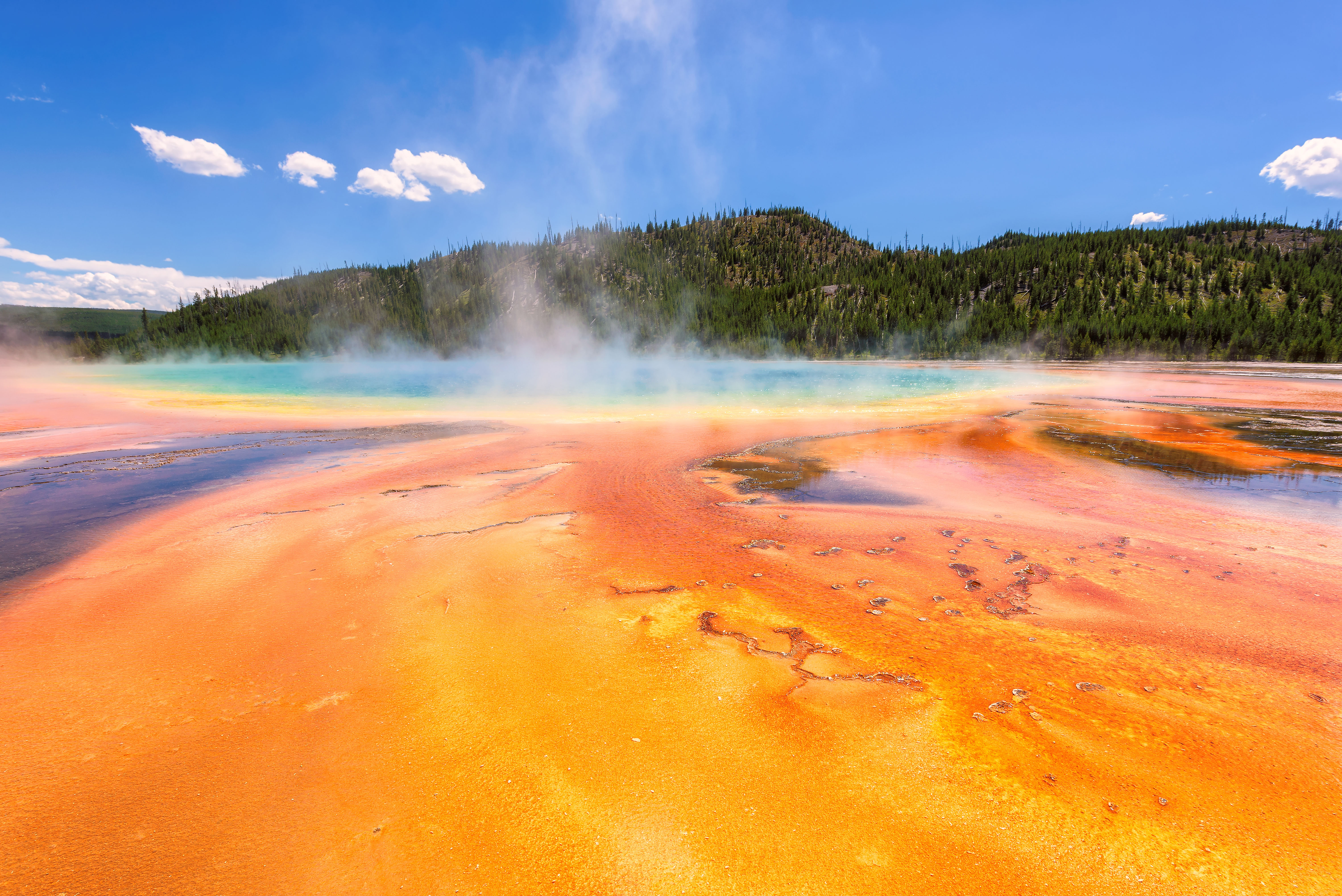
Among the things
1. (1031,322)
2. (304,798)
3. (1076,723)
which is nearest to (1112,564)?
(1076,723)

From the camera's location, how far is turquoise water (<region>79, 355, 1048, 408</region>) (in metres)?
→ 22.4

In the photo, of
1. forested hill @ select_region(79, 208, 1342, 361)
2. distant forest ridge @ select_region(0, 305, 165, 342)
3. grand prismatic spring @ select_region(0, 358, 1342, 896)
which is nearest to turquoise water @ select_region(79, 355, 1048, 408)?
grand prismatic spring @ select_region(0, 358, 1342, 896)

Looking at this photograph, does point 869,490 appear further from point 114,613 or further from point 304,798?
point 114,613

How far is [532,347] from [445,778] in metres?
90.0

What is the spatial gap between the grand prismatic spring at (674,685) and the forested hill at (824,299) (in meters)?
64.8

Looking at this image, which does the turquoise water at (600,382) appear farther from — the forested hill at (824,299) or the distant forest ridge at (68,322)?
the distant forest ridge at (68,322)

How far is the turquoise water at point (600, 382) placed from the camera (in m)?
22.4

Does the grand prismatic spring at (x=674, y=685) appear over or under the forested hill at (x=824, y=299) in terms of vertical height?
under

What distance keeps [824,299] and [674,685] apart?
99830 mm

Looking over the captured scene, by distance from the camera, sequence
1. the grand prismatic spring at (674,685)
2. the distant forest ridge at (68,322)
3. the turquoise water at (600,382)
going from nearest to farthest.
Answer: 1. the grand prismatic spring at (674,685)
2. the turquoise water at (600,382)
3. the distant forest ridge at (68,322)

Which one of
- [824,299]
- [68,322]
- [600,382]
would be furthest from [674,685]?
[68,322]

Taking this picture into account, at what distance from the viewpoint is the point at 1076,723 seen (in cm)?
285

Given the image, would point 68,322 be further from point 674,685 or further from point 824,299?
point 674,685

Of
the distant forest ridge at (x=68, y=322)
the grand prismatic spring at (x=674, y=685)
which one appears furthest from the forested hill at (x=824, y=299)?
the grand prismatic spring at (x=674, y=685)
